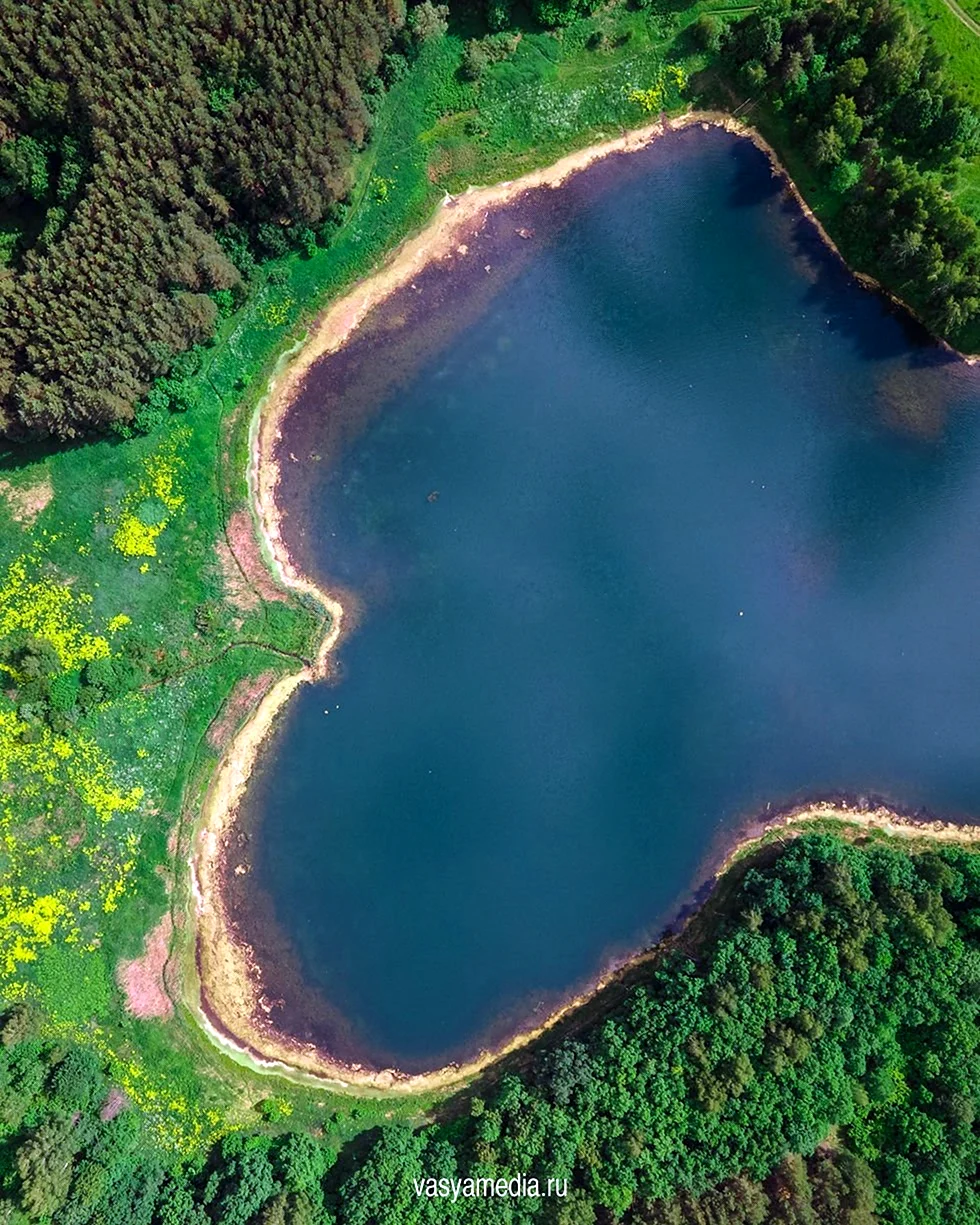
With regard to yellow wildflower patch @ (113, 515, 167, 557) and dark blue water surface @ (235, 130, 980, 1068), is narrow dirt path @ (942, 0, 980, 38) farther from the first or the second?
yellow wildflower patch @ (113, 515, 167, 557)

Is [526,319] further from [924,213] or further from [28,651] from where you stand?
[28,651]

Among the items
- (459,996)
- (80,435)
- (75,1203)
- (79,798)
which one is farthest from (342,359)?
(75,1203)

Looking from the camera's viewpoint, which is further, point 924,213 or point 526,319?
point 526,319

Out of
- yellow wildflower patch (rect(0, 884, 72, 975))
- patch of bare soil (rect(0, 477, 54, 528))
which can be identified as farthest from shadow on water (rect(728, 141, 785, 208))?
yellow wildflower patch (rect(0, 884, 72, 975))

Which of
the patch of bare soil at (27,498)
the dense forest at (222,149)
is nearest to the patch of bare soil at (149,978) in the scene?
the patch of bare soil at (27,498)

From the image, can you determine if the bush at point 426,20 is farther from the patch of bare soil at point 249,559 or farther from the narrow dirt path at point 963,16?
the narrow dirt path at point 963,16

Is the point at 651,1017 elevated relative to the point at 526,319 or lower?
lower

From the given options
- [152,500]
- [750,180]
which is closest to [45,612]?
[152,500]
